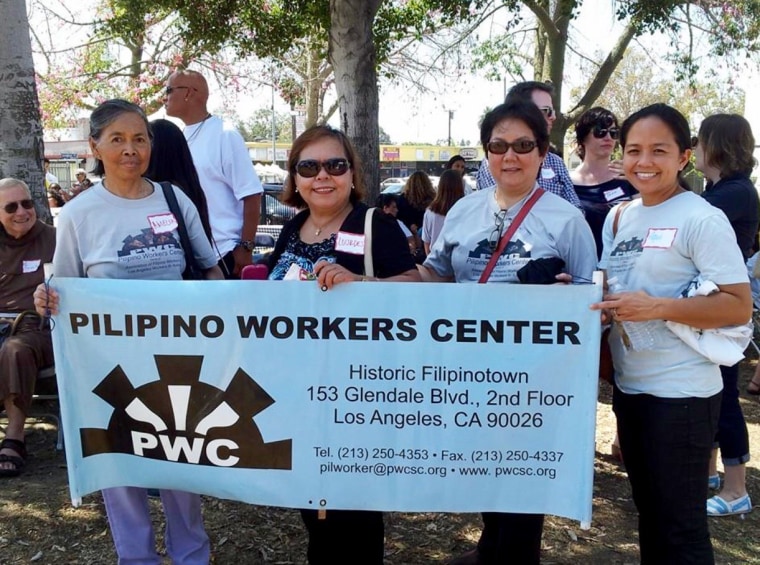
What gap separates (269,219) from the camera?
16141 millimetres

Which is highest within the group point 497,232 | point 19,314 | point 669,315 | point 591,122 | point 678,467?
point 591,122

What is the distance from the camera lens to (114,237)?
2.83m

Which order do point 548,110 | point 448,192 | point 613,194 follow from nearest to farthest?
point 548,110, point 613,194, point 448,192

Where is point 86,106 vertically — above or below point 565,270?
above

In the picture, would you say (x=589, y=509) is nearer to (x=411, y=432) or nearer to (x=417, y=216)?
(x=411, y=432)

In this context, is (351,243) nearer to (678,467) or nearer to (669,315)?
(669,315)

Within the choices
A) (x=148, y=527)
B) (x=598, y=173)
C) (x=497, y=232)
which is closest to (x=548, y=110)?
(x=598, y=173)

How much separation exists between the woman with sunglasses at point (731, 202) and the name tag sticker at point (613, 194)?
43 centimetres

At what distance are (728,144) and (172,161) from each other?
9.22 feet

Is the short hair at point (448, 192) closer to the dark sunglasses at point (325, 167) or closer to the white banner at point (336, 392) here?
the dark sunglasses at point (325, 167)

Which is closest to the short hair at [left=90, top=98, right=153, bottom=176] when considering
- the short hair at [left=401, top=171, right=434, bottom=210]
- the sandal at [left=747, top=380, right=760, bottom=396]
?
the sandal at [left=747, top=380, right=760, bottom=396]

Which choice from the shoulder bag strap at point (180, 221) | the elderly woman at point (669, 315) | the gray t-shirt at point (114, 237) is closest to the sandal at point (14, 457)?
the gray t-shirt at point (114, 237)

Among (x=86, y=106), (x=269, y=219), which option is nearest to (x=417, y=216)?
(x=269, y=219)

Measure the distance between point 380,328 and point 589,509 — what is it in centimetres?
96
